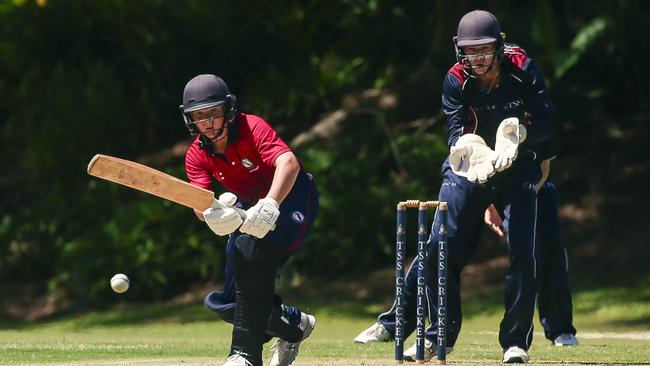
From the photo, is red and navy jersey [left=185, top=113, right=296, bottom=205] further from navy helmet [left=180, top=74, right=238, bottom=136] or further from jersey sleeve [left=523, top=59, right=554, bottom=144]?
jersey sleeve [left=523, top=59, right=554, bottom=144]

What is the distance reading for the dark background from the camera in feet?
53.8

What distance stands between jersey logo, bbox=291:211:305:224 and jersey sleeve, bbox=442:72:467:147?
1071mm

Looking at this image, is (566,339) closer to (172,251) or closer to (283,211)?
(283,211)

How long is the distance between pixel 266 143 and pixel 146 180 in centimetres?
78

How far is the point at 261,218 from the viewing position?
239 inches

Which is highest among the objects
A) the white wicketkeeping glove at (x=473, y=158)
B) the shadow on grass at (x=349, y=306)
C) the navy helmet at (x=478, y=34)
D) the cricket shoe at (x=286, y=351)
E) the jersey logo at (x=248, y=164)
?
the navy helmet at (x=478, y=34)

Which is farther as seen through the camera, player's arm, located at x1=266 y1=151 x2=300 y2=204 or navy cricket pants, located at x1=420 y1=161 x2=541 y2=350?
navy cricket pants, located at x1=420 y1=161 x2=541 y2=350

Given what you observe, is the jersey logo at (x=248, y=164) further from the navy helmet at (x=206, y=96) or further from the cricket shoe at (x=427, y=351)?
the cricket shoe at (x=427, y=351)

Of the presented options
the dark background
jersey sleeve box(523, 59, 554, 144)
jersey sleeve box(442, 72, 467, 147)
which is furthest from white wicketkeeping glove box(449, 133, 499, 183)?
the dark background

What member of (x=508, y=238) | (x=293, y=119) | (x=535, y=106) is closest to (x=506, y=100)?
(x=535, y=106)

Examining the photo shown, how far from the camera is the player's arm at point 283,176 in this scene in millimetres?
6242

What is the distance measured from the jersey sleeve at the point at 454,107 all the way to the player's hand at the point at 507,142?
Answer: 1.15 ft

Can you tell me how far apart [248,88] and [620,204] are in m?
5.71

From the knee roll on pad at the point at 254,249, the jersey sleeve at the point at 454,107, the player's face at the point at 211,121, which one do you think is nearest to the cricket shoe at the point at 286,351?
the knee roll on pad at the point at 254,249
